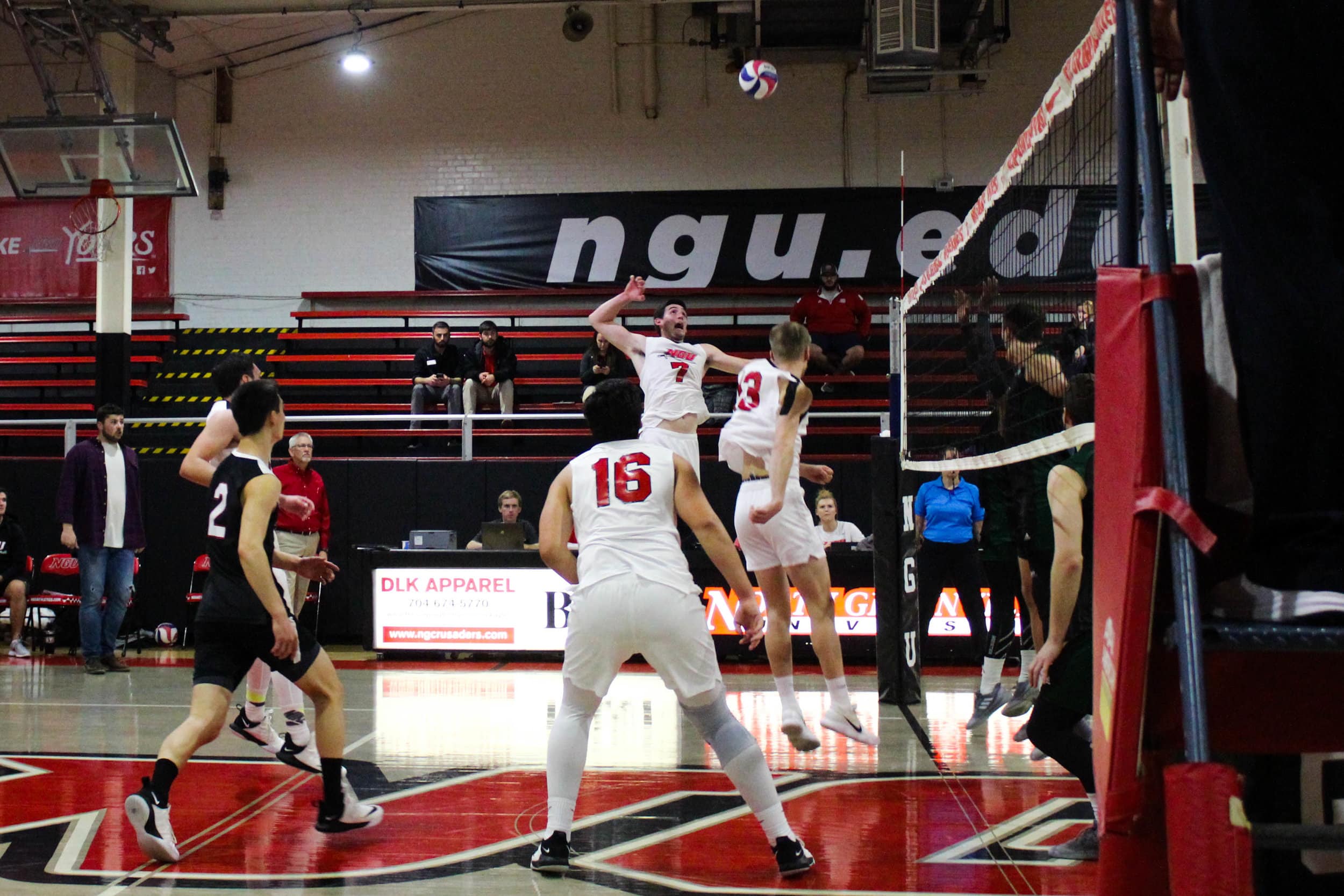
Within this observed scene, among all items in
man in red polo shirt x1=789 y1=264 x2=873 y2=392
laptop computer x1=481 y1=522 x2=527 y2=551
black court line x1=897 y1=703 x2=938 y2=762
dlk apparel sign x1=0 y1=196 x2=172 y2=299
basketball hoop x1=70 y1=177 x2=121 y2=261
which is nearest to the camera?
black court line x1=897 y1=703 x2=938 y2=762

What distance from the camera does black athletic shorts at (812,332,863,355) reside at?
1562 cm

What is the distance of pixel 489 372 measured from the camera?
15320 millimetres

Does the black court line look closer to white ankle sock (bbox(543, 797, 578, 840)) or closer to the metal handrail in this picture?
white ankle sock (bbox(543, 797, 578, 840))

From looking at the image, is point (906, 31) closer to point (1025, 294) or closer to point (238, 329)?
point (1025, 294)

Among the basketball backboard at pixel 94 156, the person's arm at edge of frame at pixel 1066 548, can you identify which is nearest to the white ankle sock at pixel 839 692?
the person's arm at edge of frame at pixel 1066 548

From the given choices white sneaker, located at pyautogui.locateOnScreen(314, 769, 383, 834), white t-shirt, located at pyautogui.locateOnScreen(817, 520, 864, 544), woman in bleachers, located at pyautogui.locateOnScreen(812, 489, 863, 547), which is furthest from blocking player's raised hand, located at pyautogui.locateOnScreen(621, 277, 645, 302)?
white t-shirt, located at pyautogui.locateOnScreen(817, 520, 864, 544)

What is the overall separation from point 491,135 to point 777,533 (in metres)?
13.7

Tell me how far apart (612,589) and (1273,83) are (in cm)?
296

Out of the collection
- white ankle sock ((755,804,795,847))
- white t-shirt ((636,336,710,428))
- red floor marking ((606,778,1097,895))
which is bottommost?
red floor marking ((606,778,1097,895))

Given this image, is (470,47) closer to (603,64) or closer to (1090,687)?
(603,64)

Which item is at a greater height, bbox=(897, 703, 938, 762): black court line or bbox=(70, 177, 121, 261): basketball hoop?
bbox=(70, 177, 121, 261): basketball hoop

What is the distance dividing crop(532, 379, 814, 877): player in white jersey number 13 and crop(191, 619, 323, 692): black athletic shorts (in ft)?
4.06

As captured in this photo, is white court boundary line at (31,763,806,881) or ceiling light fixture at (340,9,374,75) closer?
white court boundary line at (31,763,806,881)

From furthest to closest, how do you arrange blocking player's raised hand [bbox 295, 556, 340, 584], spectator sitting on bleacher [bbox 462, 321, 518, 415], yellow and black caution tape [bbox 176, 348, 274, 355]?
yellow and black caution tape [bbox 176, 348, 274, 355] < spectator sitting on bleacher [bbox 462, 321, 518, 415] < blocking player's raised hand [bbox 295, 556, 340, 584]
